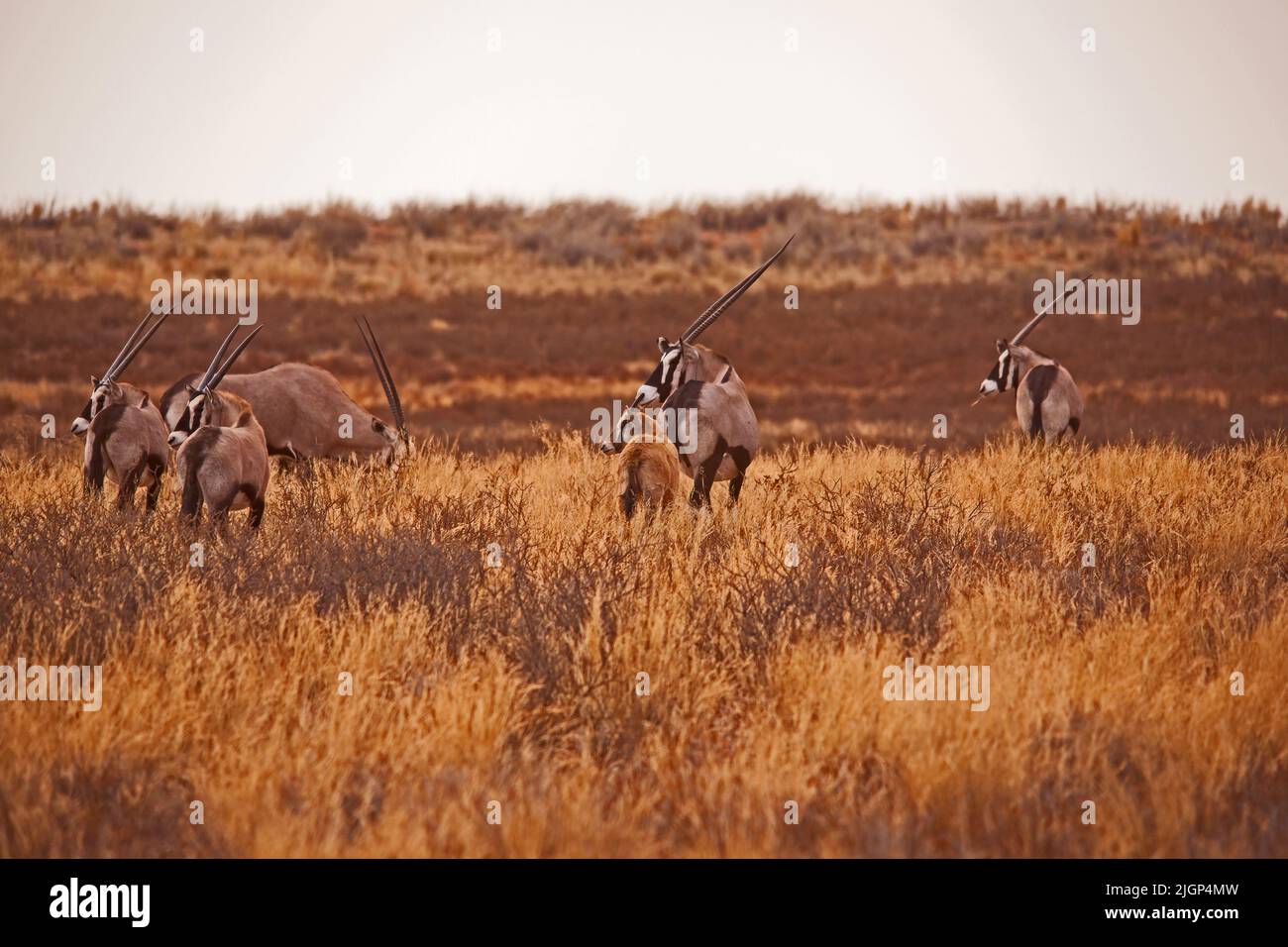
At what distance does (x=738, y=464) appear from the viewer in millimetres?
8672

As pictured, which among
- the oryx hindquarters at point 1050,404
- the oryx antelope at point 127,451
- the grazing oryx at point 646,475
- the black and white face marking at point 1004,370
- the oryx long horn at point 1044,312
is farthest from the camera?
the black and white face marking at point 1004,370

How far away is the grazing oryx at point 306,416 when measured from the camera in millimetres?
10523

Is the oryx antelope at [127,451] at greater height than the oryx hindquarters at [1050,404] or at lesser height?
lesser

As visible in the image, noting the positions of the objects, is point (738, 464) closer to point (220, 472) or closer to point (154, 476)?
point (220, 472)

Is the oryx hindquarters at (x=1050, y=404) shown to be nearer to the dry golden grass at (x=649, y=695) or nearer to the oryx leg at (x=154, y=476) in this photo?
the dry golden grass at (x=649, y=695)

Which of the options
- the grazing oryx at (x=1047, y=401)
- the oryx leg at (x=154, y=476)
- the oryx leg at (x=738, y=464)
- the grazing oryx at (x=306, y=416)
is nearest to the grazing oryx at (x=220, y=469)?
the oryx leg at (x=154, y=476)

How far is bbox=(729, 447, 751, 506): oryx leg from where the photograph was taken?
28.1 feet

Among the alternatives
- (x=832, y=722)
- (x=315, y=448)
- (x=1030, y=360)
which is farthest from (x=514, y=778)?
(x=1030, y=360)

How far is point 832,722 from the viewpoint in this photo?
4.14 metres

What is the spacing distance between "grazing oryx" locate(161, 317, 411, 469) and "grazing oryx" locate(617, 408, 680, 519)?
3594 mm

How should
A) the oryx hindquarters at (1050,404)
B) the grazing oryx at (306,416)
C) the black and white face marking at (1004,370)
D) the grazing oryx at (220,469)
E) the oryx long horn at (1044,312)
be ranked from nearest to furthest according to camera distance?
the grazing oryx at (220,469)
the grazing oryx at (306,416)
the oryx long horn at (1044,312)
the oryx hindquarters at (1050,404)
the black and white face marking at (1004,370)

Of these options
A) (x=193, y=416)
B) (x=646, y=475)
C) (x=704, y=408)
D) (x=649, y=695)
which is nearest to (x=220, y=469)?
(x=193, y=416)

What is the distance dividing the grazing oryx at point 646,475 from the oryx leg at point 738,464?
A: 0.52 metres

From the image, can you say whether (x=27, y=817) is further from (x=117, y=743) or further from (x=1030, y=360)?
(x=1030, y=360)
